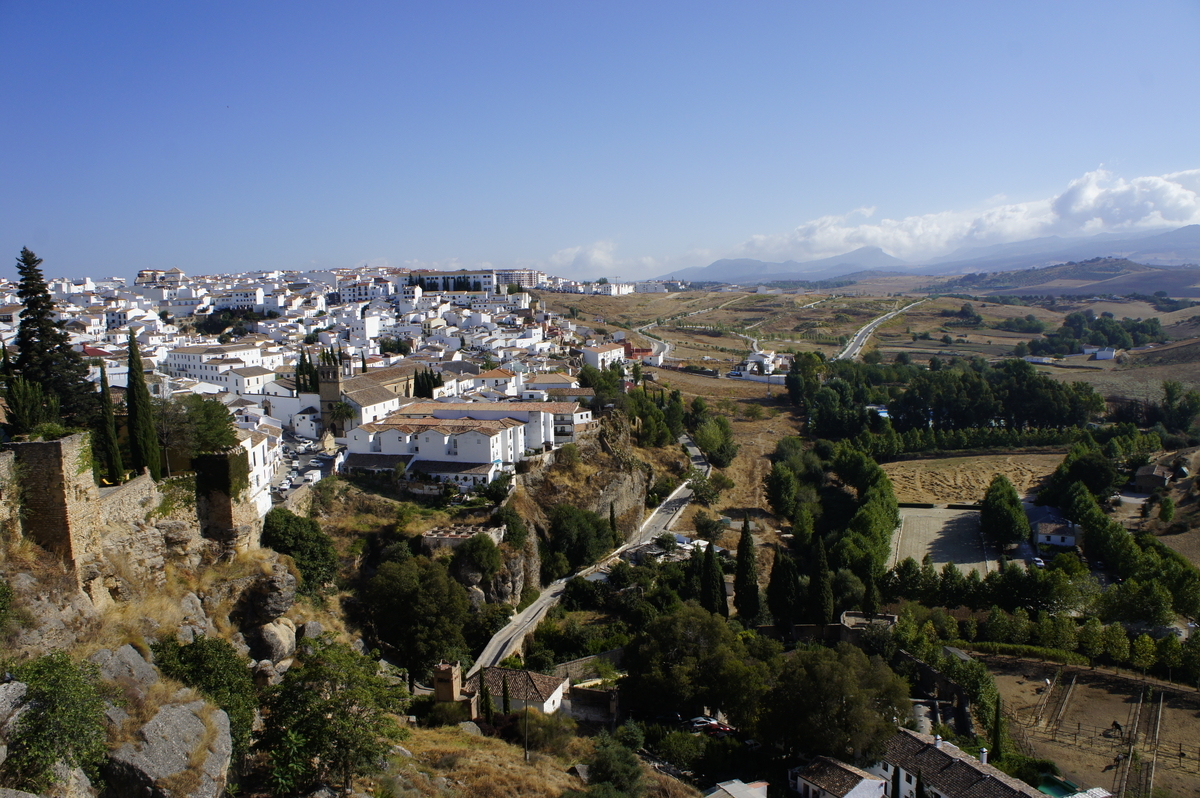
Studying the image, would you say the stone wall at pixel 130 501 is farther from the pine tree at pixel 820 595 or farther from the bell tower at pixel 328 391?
the pine tree at pixel 820 595

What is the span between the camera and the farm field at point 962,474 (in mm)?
46303

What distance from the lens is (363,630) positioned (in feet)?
76.3

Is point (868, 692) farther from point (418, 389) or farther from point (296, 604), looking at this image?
point (418, 389)

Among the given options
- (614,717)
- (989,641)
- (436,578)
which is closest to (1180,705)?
(989,641)

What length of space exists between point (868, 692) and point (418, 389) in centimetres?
2861

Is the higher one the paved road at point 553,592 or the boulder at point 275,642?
the boulder at point 275,642

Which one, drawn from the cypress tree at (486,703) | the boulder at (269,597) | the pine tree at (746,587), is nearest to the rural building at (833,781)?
the cypress tree at (486,703)

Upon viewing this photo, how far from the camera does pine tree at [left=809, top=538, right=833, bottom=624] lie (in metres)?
27.9

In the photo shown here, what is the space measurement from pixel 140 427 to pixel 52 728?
10403 mm

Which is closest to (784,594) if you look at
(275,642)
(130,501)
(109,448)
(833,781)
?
(833,781)

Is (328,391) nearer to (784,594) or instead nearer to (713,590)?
(713,590)

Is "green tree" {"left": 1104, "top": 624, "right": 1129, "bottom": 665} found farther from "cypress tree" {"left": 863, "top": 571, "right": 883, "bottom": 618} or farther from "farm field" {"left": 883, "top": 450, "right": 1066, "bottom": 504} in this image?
"farm field" {"left": 883, "top": 450, "right": 1066, "bottom": 504}

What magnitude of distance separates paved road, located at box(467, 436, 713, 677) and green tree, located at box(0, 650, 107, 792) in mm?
12878

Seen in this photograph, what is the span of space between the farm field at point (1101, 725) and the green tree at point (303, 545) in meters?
20.2
